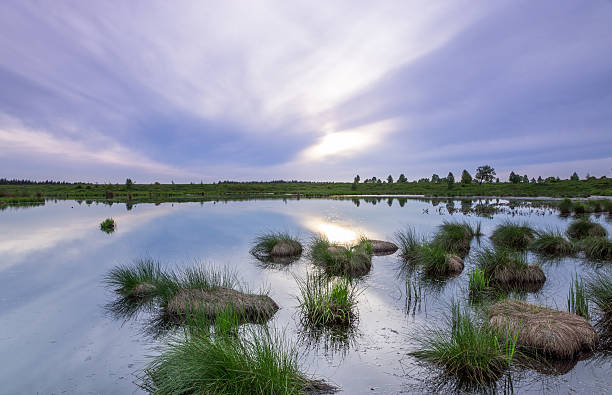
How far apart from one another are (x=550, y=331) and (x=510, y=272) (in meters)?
5.28

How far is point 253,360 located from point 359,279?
7979 millimetres

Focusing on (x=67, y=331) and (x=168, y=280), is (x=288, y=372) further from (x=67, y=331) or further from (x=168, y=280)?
(x=67, y=331)

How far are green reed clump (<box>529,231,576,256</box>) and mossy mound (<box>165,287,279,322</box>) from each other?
582 inches

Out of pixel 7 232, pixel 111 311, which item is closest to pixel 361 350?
pixel 111 311

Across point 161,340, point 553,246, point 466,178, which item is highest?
point 466,178

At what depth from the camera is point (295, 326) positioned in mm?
7758

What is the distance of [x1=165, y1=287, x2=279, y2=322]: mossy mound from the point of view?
801 centimetres

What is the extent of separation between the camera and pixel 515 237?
1750 centimetres

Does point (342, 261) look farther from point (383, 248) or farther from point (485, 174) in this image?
point (485, 174)

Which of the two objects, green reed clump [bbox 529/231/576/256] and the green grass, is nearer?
the green grass

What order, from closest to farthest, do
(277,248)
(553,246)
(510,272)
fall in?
(510,272) → (553,246) → (277,248)

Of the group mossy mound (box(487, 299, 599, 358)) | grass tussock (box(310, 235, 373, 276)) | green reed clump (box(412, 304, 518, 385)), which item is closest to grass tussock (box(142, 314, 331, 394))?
green reed clump (box(412, 304, 518, 385))

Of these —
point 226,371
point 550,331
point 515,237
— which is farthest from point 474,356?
point 515,237

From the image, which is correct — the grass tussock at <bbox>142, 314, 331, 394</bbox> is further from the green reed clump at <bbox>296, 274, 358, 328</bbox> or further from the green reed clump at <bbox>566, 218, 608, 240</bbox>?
the green reed clump at <bbox>566, 218, 608, 240</bbox>
